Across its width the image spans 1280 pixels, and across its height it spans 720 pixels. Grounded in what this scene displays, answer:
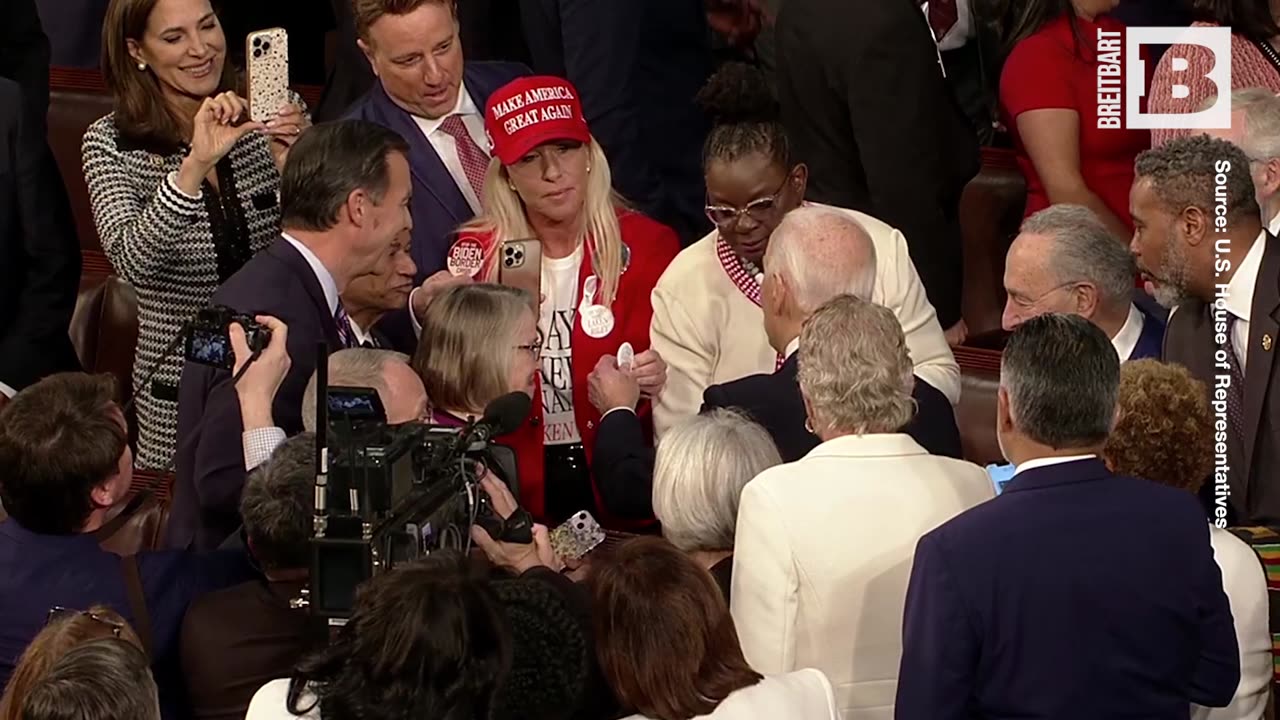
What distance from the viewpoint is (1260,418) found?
454cm

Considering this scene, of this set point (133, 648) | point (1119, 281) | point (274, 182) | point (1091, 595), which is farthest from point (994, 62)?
point (133, 648)

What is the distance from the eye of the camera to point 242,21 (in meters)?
6.71

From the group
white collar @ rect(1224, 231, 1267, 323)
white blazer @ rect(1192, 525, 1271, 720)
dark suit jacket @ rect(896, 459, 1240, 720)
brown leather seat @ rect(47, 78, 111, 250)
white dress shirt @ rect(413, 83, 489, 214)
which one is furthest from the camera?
brown leather seat @ rect(47, 78, 111, 250)

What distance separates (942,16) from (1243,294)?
2.03 meters

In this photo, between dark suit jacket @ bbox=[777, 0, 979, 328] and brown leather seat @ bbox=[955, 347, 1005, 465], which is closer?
brown leather seat @ bbox=[955, 347, 1005, 465]

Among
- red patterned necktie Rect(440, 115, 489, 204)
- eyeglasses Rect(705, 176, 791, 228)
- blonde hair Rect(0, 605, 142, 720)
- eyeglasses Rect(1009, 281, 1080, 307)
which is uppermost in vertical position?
red patterned necktie Rect(440, 115, 489, 204)

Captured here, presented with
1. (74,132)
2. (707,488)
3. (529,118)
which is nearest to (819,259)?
(707,488)

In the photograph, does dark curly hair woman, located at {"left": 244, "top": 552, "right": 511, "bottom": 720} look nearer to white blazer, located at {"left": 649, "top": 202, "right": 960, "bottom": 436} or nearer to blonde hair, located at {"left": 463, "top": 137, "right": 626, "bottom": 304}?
white blazer, located at {"left": 649, "top": 202, "right": 960, "bottom": 436}

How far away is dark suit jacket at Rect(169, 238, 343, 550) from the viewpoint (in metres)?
4.50

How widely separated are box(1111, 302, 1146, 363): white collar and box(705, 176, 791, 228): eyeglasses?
82 centimetres

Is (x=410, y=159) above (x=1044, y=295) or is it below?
above

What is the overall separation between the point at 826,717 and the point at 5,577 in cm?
154

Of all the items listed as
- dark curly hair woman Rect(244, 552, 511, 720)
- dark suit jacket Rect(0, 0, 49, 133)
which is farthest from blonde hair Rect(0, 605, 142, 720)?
dark suit jacket Rect(0, 0, 49, 133)

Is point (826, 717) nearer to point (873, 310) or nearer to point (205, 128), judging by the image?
point (873, 310)
